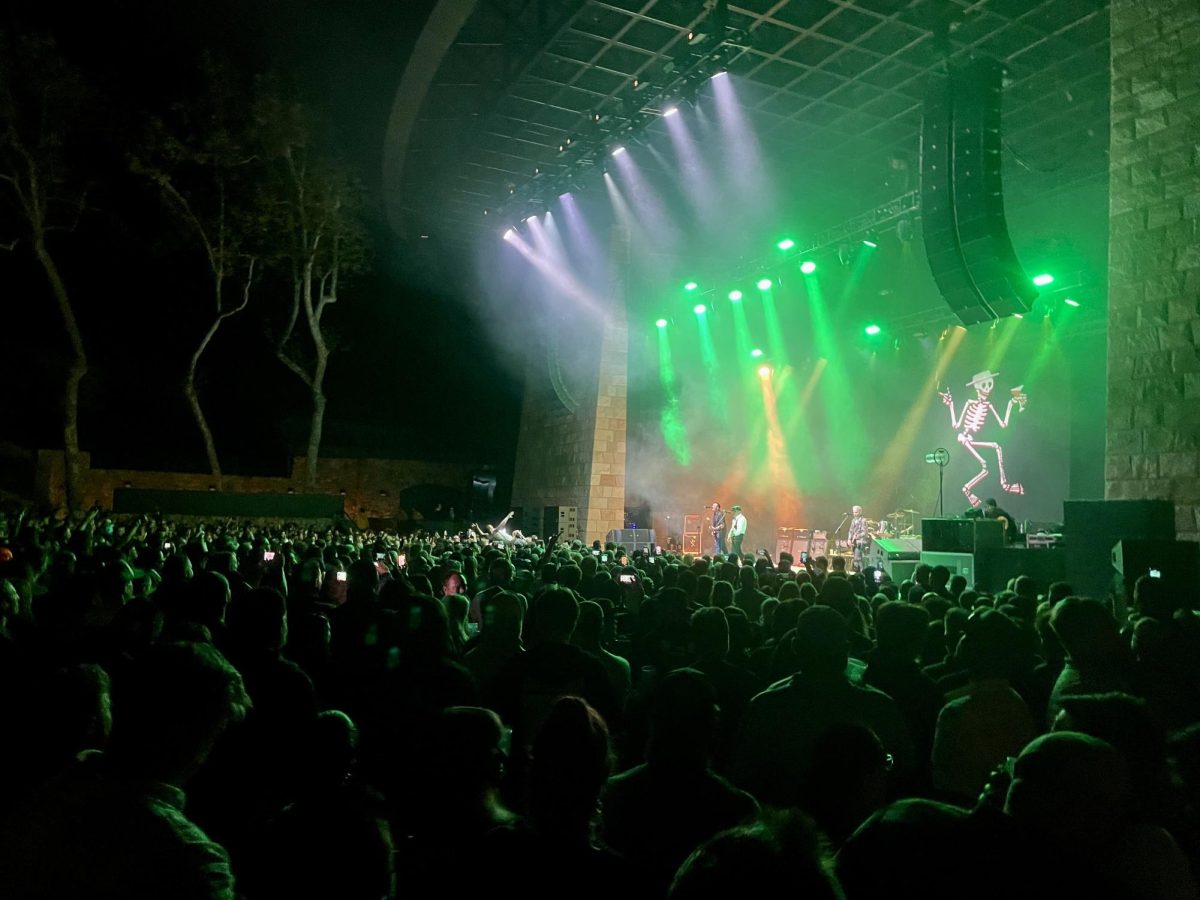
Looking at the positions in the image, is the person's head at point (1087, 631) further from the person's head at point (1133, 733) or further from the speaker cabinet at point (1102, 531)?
the speaker cabinet at point (1102, 531)

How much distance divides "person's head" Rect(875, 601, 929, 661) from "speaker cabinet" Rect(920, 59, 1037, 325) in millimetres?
6965

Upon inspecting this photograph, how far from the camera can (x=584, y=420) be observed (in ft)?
70.1

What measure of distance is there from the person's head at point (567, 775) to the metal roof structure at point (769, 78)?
11.6 meters

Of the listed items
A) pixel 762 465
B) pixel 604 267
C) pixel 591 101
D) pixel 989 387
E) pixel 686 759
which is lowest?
pixel 686 759

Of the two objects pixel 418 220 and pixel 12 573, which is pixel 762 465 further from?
pixel 12 573

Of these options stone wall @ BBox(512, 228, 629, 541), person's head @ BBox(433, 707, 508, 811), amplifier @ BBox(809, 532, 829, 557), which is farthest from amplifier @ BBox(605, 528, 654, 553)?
person's head @ BBox(433, 707, 508, 811)

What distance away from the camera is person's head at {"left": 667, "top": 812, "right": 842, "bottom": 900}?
107 centimetres

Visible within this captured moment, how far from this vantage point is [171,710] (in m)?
1.80

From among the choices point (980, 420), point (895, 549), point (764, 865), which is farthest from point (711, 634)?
point (980, 420)

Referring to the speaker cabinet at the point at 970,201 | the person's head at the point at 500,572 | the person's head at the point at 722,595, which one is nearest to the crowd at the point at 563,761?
the person's head at the point at 722,595

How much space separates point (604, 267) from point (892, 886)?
20.1 meters

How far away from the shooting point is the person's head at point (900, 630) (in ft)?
11.7

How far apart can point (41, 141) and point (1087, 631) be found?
22138 millimetres

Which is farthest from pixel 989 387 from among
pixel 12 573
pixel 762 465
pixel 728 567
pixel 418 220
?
pixel 12 573
